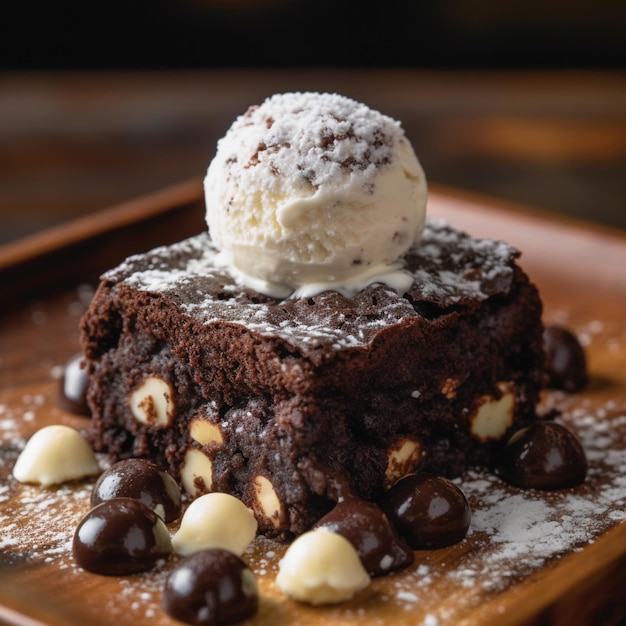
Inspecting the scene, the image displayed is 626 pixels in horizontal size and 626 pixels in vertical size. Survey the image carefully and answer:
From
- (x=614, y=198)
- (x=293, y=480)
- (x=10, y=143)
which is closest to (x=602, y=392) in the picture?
(x=293, y=480)

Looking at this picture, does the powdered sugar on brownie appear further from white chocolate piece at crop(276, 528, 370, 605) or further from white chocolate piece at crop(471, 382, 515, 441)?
white chocolate piece at crop(276, 528, 370, 605)

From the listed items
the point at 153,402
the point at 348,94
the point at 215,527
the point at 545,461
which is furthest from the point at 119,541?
the point at 348,94

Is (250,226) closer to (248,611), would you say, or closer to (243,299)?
(243,299)

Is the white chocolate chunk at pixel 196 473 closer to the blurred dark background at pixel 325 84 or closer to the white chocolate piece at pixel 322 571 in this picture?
the white chocolate piece at pixel 322 571

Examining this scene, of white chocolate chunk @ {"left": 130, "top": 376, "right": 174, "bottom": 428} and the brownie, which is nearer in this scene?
the brownie

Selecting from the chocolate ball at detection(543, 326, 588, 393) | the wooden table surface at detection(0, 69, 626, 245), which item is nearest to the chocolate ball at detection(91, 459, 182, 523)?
the chocolate ball at detection(543, 326, 588, 393)

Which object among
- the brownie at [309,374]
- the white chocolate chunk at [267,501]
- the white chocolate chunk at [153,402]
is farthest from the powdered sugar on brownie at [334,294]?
the white chocolate chunk at [267,501]

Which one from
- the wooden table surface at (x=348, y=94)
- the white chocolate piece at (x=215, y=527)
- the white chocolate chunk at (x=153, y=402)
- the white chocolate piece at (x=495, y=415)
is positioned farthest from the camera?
the wooden table surface at (x=348, y=94)
